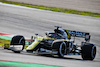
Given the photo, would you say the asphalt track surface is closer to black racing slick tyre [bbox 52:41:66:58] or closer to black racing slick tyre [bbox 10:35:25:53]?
black racing slick tyre [bbox 52:41:66:58]

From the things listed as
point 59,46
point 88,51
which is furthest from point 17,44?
point 88,51

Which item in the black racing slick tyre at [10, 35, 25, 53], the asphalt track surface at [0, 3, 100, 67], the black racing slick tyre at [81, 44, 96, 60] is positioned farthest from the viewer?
the asphalt track surface at [0, 3, 100, 67]

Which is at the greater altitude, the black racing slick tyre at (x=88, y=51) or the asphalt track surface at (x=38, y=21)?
the asphalt track surface at (x=38, y=21)

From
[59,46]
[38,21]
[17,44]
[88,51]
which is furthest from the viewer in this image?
[38,21]

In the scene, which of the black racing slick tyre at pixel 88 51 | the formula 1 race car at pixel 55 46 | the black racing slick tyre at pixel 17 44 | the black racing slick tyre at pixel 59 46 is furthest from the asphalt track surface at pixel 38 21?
the black racing slick tyre at pixel 17 44

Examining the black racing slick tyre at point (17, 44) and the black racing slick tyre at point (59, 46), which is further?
the black racing slick tyre at point (17, 44)

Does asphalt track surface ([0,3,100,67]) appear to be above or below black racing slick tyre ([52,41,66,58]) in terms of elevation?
above

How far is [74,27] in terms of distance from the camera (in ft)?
65.0

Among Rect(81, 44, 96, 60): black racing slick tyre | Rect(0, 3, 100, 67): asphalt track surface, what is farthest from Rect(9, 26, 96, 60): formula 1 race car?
Rect(0, 3, 100, 67): asphalt track surface

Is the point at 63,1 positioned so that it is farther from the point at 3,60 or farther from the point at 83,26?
the point at 3,60

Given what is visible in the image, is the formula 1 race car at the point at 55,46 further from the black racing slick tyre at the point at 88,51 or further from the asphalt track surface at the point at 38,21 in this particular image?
the asphalt track surface at the point at 38,21

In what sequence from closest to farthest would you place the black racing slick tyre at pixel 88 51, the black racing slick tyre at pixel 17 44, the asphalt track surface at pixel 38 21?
the black racing slick tyre at pixel 88 51 < the black racing slick tyre at pixel 17 44 < the asphalt track surface at pixel 38 21

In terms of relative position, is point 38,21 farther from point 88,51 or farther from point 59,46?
point 59,46

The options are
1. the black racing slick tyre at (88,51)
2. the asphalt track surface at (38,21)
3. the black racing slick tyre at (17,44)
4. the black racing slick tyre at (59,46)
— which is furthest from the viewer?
the asphalt track surface at (38,21)
